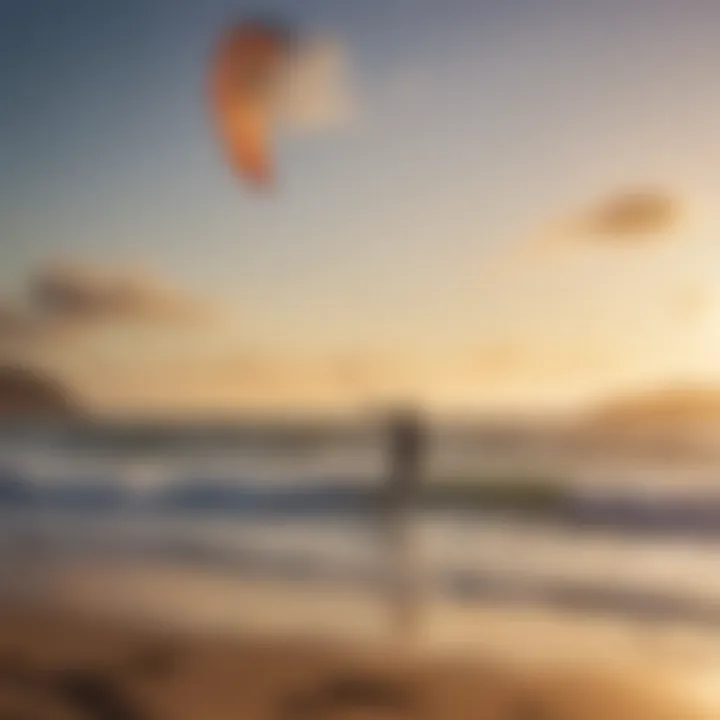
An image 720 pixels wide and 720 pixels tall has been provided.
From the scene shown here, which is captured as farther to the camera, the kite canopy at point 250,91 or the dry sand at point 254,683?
the kite canopy at point 250,91

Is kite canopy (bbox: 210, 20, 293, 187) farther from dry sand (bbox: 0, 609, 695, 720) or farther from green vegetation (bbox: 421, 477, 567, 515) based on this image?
dry sand (bbox: 0, 609, 695, 720)

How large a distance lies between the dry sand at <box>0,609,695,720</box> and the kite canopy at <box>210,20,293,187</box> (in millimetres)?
498

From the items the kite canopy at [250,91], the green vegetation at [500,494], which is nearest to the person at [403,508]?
the green vegetation at [500,494]

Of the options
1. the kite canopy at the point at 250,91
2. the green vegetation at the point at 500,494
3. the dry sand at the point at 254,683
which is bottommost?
the dry sand at the point at 254,683

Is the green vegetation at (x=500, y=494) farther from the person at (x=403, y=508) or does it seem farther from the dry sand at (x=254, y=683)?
the dry sand at (x=254, y=683)

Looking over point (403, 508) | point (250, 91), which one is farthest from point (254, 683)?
point (250, 91)

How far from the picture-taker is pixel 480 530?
3.62 ft

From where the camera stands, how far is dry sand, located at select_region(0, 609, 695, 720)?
103 cm

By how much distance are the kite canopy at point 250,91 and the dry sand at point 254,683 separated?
0.50 meters

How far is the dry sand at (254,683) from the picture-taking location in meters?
1.03

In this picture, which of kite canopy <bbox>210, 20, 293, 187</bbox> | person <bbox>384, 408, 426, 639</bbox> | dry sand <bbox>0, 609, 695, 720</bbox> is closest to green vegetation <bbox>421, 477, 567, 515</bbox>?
person <bbox>384, 408, 426, 639</bbox>

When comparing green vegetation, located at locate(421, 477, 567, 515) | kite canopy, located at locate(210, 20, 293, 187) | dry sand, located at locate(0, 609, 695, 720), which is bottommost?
dry sand, located at locate(0, 609, 695, 720)

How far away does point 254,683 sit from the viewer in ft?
3.61

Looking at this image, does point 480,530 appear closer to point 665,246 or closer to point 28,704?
point 665,246
